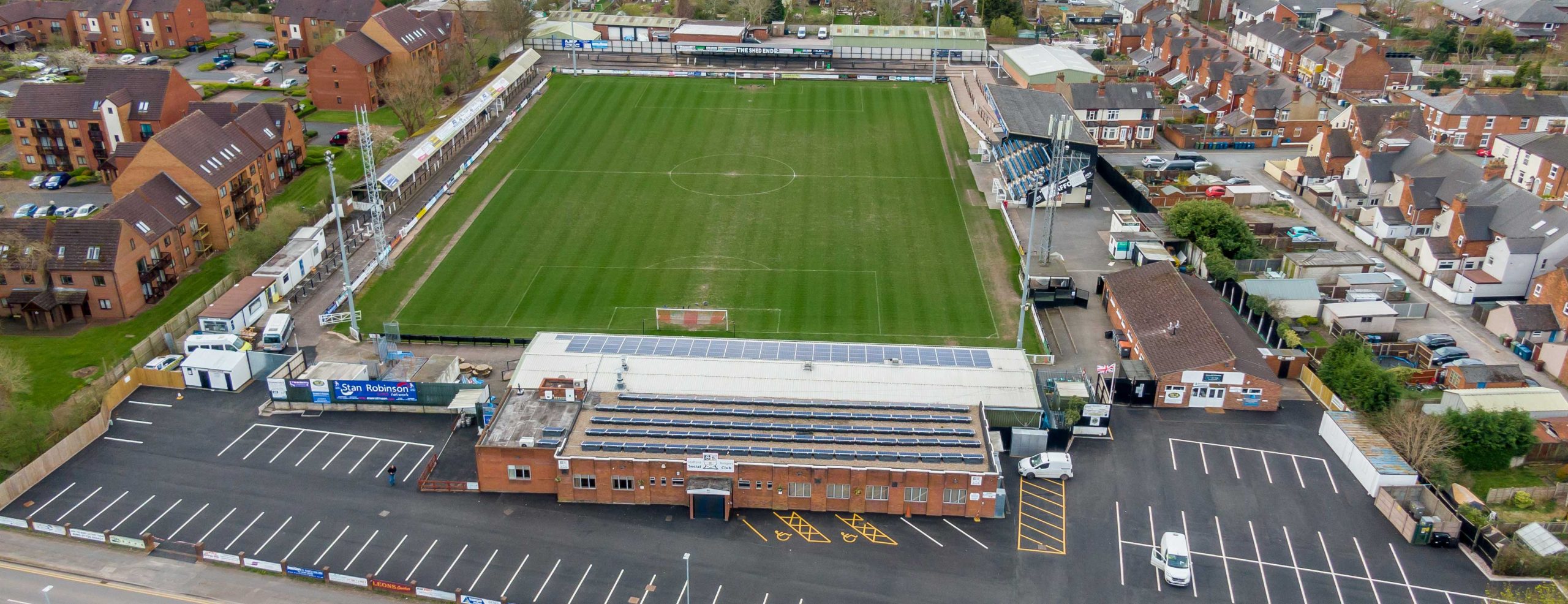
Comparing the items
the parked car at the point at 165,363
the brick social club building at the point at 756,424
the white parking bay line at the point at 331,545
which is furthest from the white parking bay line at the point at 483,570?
the parked car at the point at 165,363

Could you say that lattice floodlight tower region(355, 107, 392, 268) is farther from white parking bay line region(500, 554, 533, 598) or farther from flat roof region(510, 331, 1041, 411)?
white parking bay line region(500, 554, 533, 598)

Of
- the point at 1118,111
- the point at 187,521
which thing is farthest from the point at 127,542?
the point at 1118,111

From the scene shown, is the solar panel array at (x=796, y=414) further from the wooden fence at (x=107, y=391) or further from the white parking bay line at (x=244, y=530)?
the wooden fence at (x=107, y=391)

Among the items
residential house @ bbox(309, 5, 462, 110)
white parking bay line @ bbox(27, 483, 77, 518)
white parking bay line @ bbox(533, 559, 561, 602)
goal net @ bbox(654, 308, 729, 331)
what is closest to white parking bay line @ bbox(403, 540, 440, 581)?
white parking bay line @ bbox(533, 559, 561, 602)

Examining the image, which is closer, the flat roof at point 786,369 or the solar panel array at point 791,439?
the solar panel array at point 791,439

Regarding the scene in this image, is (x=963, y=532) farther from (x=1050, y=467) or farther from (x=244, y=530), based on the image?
(x=244, y=530)

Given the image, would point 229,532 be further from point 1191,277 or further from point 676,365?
point 1191,277
